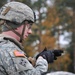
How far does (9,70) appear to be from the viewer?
3.65 meters

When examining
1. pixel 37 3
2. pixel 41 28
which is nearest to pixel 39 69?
pixel 37 3

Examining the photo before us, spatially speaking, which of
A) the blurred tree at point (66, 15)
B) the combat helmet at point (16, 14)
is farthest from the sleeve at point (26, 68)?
the blurred tree at point (66, 15)

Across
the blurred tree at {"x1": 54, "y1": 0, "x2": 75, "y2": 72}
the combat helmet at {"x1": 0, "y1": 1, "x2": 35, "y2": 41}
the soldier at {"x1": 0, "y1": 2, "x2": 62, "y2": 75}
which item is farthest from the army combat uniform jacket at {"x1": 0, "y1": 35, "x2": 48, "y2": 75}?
the blurred tree at {"x1": 54, "y1": 0, "x2": 75, "y2": 72}

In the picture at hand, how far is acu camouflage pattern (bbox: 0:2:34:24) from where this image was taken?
3953mm

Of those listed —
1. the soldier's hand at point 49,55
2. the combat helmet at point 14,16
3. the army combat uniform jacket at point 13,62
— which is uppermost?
the combat helmet at point 14,16

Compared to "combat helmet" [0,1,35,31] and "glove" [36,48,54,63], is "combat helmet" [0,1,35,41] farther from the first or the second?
"glove" [36,48,54,63]

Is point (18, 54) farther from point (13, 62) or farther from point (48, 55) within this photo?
point (48, 55)

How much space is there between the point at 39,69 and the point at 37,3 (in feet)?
98.7

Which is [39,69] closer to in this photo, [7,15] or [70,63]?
[7,15]

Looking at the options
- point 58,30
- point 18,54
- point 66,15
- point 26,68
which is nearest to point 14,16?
point 18,54

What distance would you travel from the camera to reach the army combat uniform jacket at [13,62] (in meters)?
3.62

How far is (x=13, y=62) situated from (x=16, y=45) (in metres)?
0.23

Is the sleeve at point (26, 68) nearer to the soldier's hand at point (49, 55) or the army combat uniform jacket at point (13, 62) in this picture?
the army combat uniform jacket at point (13, 62)

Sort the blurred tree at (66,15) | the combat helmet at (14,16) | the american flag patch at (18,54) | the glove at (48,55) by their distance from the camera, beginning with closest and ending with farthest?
the american flag patch at (18,54)
the combat helmet at (14,16)
the glove at (48,55)
the blurred tree at (66,15)
